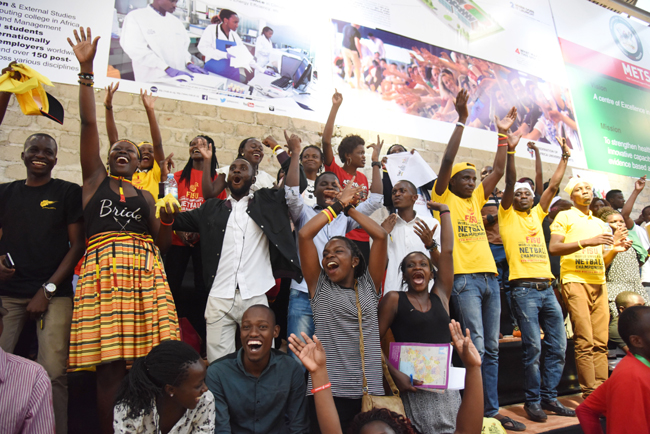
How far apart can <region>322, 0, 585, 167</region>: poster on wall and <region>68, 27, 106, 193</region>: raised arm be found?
387cm

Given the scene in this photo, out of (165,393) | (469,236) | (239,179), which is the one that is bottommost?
(165,393)

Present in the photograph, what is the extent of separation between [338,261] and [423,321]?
640mm

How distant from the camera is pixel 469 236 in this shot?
11.7 feet

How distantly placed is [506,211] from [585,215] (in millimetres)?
1133

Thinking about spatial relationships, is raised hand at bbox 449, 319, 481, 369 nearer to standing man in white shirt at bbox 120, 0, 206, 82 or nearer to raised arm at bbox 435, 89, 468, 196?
raised arm at bbox 435, 89, 468, 196

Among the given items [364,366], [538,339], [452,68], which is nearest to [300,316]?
[364,366]

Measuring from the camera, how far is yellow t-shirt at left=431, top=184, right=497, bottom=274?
135 inches

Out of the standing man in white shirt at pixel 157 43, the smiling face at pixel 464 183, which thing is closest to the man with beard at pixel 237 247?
the smiling face at pixel 464 183

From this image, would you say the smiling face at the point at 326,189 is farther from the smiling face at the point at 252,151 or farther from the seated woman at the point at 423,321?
the smiling face at the point at 252,151

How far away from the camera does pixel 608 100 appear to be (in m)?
8.86

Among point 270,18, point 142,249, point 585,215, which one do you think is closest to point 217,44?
point 270,18

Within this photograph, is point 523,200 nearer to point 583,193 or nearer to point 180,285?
point 583,193

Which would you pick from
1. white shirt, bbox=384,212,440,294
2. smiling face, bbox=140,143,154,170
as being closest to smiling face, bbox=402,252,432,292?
white shirt, bbox=384,212,440,294

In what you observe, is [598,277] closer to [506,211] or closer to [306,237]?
[506,211]
